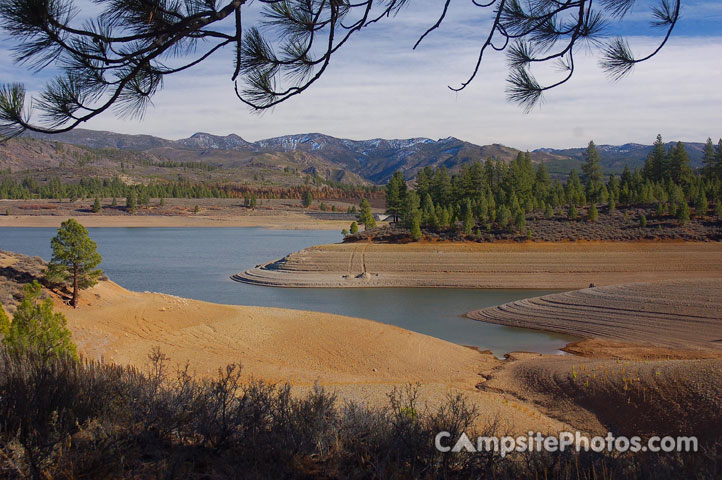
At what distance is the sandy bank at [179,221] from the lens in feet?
241

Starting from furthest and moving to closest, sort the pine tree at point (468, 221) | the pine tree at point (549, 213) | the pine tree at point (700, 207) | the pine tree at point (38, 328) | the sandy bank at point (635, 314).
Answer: the pine tree at point (549, 213) < the pine tree at point (700, 207) < the pine tree at point (468, 221) < the sandy bank at point (635, 314) < the pine tree at point (38, 328)

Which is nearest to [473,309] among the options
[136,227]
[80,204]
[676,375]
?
[676,375]

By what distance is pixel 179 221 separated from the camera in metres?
78.8

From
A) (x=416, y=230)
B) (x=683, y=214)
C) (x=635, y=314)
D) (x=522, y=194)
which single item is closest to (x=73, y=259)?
(x=635, y=314)

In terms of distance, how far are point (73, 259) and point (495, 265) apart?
23399 mm

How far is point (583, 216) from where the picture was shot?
42.0m

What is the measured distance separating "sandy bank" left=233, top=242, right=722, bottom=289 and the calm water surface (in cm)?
147

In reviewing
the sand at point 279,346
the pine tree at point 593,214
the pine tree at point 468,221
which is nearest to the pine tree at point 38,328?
the sand at point 279,346

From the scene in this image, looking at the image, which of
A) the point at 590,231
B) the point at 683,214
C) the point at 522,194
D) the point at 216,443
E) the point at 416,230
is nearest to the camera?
the point at 216,443

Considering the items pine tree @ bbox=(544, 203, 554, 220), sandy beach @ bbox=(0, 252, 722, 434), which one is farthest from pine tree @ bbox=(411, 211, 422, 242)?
sandy beach @ bbox=(0, 252, 722, 434)

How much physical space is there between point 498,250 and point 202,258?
67.1 feet

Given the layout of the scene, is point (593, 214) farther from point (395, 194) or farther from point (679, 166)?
point (679, 166)

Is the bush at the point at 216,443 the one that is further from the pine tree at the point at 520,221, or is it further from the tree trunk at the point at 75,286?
the pine tree at the point at 520,221

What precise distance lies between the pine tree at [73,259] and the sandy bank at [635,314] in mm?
13906
